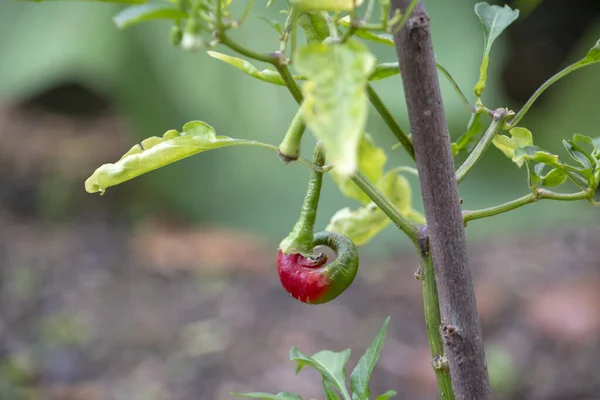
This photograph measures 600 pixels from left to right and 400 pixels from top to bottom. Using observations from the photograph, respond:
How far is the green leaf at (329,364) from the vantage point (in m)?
0.51

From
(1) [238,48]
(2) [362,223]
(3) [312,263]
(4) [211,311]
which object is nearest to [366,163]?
(2) [362,223]

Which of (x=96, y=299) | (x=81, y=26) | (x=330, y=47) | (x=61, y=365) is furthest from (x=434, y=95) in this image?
(x=81, y=26)

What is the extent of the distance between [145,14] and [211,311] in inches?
72.9

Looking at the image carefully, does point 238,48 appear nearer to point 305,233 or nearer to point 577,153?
point 305,233

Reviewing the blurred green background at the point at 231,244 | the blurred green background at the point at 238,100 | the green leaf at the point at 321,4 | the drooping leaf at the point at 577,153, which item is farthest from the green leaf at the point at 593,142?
the blurred green background at the point at 238,100

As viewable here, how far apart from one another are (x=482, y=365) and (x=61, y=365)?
158 centimetres

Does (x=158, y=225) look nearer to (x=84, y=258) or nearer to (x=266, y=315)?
(x=84, y=258)

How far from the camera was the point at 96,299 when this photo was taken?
7.05ft

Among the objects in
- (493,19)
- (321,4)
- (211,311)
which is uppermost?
(211,311)

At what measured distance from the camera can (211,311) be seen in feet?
6.88

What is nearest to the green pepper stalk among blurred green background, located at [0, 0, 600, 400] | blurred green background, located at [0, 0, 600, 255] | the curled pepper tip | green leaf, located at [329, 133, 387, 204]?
the curled pepper tip

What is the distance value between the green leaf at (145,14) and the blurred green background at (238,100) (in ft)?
5.40

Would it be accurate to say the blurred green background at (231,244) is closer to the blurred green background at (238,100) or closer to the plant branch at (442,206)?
the blurred green background at (238,100)

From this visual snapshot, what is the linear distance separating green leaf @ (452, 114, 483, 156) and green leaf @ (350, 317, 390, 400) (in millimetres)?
138
